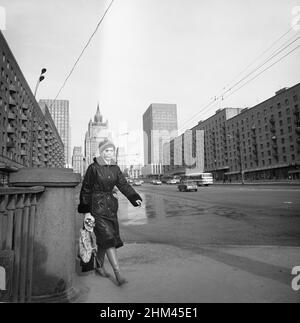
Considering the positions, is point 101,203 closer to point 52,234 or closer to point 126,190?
point 126,190

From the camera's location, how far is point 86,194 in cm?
341

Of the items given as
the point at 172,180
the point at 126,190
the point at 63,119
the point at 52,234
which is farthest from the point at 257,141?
the point at 63,119

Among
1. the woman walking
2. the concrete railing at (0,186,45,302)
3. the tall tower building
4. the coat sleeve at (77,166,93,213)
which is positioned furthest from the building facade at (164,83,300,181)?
the concrete railing at (0,186,45,302)

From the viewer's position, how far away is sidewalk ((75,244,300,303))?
2.79 m

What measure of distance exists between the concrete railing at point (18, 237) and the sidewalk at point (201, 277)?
663 mm

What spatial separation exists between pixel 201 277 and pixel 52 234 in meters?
1.87

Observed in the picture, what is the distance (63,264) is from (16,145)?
54467 millimetres

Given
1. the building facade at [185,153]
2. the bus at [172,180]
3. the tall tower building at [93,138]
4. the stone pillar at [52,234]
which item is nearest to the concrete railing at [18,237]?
the stone pillar at [52,234]

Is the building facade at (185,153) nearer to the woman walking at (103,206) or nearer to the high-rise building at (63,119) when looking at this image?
Result: the high-rise building at (63,119)

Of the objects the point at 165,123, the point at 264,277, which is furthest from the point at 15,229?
the point at 165,123

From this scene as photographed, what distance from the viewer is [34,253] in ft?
8.95

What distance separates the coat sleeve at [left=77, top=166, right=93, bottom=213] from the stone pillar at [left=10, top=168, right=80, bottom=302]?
44cm

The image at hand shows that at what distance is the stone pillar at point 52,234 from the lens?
2.73 m

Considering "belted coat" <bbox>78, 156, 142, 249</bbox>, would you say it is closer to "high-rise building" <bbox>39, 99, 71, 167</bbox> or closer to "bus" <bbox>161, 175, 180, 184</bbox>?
"bus" <bbox>161, 175, 180, 184</bbox>
